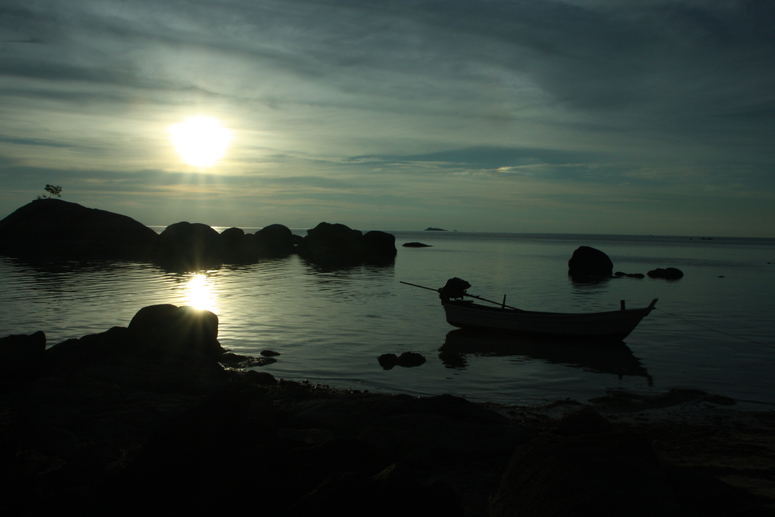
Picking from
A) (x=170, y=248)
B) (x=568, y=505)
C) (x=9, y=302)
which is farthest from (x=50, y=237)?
(x=568, y=505)

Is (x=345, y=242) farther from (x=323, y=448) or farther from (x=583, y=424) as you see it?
(x=323, y=448)

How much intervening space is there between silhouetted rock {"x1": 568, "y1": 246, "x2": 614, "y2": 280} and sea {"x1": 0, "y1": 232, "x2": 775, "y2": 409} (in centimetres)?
1220

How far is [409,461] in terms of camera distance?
7.53 meters

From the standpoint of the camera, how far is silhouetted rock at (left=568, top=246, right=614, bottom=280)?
186 feet

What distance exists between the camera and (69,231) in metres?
78.3

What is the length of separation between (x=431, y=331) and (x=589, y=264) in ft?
134

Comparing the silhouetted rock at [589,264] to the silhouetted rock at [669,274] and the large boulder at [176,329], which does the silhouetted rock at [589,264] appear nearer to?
the silhouetted rock at [669,274]

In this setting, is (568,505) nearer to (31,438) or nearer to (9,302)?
(31,438)

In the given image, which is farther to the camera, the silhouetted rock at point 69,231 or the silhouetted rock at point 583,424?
the silhouetted rock at point 69,231

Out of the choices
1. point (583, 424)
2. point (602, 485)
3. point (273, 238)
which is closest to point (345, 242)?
point (273, 238)

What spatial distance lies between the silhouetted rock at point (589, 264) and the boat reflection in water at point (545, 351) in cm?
3812

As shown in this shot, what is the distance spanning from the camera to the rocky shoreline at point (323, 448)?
17.0ft

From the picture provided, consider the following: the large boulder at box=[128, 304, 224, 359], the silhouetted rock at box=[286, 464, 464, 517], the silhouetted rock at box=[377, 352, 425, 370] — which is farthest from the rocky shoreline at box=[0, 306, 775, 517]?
the silhouetted rock at box=[377, 352, 425, 370]

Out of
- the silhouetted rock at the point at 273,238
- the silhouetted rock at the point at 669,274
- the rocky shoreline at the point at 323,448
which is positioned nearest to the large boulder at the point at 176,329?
the rocky shoreline at the point at 323,448
